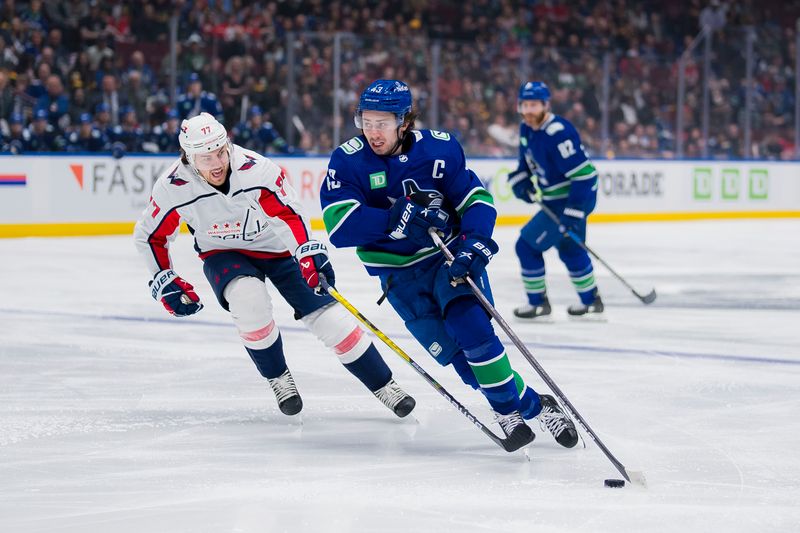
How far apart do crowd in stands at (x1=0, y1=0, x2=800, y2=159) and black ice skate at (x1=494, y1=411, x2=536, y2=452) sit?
7807 millimetres

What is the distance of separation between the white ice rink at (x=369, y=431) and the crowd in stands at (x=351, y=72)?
411 cm

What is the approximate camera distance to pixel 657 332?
5.94 m

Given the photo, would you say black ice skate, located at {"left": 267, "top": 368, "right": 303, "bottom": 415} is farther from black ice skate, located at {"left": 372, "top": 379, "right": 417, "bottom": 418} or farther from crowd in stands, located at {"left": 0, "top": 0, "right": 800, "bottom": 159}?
crowd in stands, located at {"left": 0, "top": 0, "right": 800, "bottom": 159}

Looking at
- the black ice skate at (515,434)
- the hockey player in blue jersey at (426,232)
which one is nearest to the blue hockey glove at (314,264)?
the hockey player in blue jersey at (426,232)

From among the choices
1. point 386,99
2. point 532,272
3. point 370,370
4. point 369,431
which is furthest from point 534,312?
point 386,99

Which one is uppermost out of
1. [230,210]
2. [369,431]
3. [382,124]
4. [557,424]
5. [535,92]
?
[382,124]

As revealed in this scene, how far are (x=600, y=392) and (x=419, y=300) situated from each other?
1109 millimetres

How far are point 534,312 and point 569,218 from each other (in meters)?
0.51

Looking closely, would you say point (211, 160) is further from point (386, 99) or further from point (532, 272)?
point (532, 272)

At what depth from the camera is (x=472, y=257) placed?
333 cm

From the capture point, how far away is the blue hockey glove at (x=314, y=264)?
141 inches

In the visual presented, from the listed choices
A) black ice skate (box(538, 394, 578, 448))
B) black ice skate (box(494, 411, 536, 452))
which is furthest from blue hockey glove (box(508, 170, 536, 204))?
black ice skate (box(494, 411, 536, 452))

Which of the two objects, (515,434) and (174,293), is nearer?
(515,434)

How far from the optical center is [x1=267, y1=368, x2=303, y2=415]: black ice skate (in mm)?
3951
